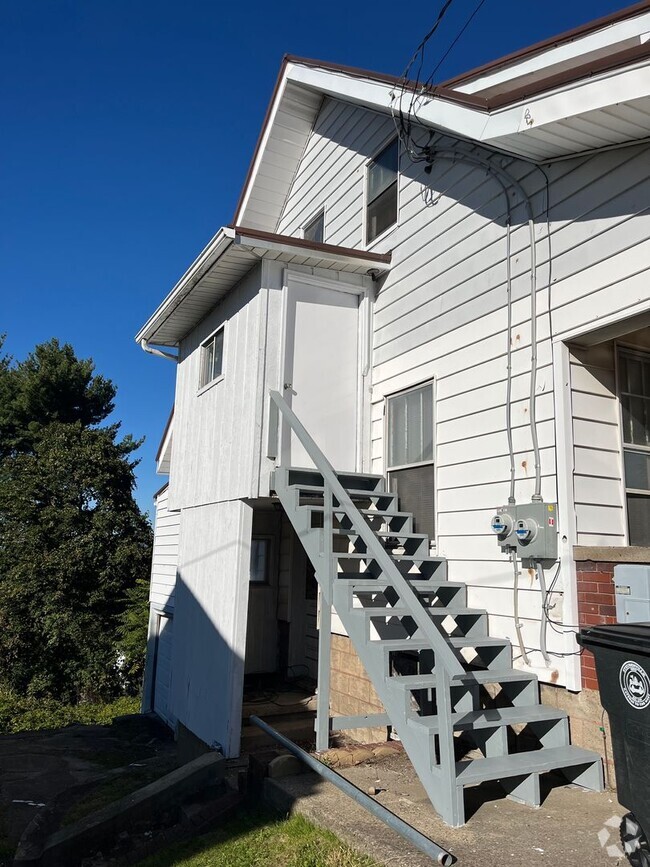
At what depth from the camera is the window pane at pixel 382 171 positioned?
769 centimetres

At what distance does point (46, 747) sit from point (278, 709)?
4526mm

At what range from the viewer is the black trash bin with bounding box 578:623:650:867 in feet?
10.0

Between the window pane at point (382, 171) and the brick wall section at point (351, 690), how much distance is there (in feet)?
17.5

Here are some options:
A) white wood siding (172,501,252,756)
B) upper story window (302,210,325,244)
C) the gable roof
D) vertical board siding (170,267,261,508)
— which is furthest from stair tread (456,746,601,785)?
upper story window (302,210,325,244)

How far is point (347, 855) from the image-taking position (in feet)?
10.9

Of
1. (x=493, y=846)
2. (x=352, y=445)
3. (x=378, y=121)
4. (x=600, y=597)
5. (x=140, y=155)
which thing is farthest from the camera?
(x=140, y=155)

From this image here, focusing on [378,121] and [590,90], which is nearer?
[590,90]

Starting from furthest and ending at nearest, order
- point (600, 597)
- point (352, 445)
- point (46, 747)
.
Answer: point (46, 747), point (352, 445), point (600, 597)

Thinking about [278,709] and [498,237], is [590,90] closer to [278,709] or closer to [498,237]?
[498,237]

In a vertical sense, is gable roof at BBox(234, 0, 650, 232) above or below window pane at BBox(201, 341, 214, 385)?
above

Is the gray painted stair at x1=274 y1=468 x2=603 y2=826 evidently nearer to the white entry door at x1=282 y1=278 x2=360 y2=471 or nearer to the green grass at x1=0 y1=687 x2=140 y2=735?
the white entry door at x1=282 y1=278 x2=360 y2=471

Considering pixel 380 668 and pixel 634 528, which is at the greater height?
pixel 634 528

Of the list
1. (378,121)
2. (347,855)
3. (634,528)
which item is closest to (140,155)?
(378,121)

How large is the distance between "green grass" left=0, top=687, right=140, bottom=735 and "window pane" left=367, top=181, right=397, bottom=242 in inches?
466
